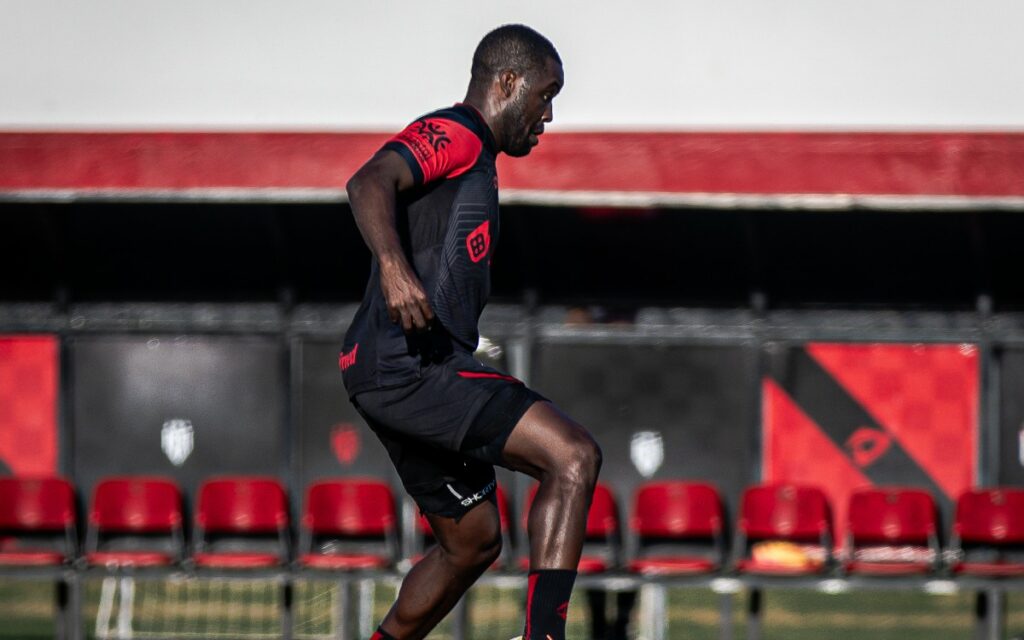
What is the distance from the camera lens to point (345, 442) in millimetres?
9875

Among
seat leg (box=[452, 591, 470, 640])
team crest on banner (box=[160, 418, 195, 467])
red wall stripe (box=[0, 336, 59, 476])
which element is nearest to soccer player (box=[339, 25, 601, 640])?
seat leg (box=[452, 591, 470, 640])

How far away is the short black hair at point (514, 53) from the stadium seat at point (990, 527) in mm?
5850

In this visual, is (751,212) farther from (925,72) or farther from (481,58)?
(481,58)

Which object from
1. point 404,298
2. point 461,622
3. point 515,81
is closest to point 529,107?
point 515,81

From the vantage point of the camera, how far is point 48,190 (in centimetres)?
A: 866

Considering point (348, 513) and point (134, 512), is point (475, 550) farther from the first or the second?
point (134, 512)

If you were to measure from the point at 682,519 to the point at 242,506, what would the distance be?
8.82 feet

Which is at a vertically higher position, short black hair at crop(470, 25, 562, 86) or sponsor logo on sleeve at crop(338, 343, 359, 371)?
short black hair at crop(470, 25, 562, 86)

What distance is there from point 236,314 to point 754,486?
3516mm

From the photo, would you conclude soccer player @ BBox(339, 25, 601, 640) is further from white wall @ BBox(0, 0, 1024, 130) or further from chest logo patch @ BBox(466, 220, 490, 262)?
white wall @ BBox(0, 0, 1024, 130)

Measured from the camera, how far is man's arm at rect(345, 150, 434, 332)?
339cm

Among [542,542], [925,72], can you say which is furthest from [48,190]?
[542,542]

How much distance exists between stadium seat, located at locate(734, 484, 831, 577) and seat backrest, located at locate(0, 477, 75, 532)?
13.5 feet

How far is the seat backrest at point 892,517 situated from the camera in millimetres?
9086
